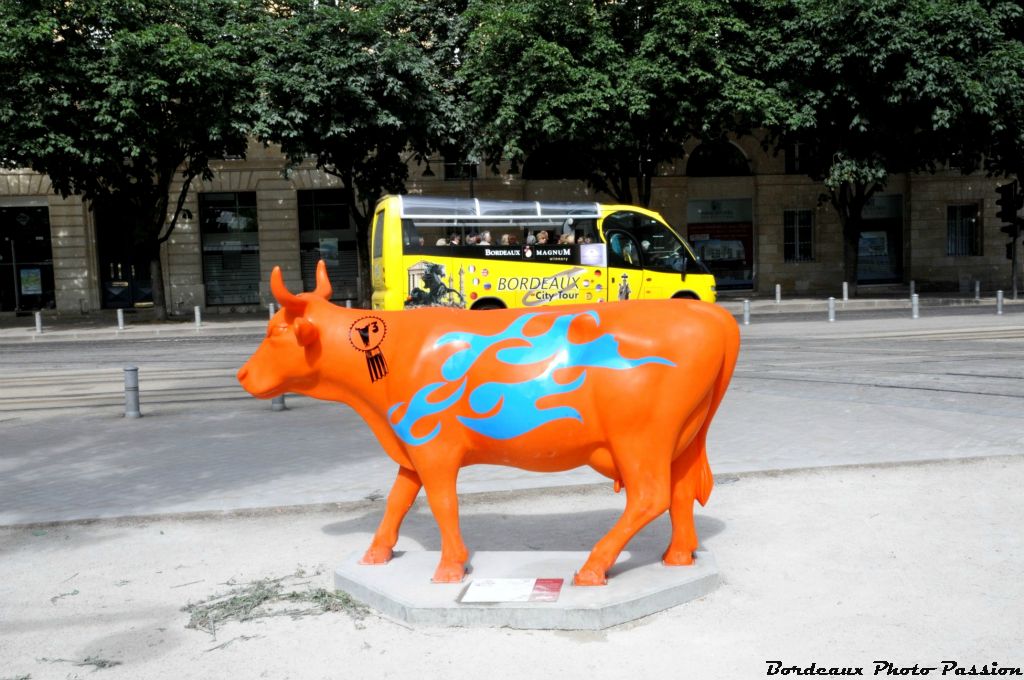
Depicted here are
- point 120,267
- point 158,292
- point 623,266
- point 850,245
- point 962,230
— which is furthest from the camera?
point 962,230

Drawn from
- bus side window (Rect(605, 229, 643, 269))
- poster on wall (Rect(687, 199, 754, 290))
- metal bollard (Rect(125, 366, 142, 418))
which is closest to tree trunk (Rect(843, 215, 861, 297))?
poster on wall (Rect(687, 199, 754, 290))

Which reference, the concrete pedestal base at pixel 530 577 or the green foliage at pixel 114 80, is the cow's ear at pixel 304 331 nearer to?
the concrete pedestal base at pixel 530 577

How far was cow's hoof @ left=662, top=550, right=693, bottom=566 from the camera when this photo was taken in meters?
5.24

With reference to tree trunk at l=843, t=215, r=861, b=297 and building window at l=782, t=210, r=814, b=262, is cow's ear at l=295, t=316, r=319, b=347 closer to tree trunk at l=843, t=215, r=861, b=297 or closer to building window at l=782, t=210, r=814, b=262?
tree trunk at l=843, t=215, r=861, b=297

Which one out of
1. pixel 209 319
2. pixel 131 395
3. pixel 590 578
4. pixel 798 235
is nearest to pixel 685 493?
pixel 590 578

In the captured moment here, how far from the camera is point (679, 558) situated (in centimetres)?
524

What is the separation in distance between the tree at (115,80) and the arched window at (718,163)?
62.4 feet

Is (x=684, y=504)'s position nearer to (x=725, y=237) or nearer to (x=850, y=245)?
(x=850, y=245)

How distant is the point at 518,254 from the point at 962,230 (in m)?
25.1

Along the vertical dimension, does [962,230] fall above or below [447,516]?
above

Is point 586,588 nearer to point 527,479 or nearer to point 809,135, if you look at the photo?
point 527,479

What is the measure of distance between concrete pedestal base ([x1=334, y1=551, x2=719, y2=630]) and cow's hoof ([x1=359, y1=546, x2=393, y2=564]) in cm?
4

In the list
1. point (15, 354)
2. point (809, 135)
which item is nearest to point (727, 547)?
point (15, 354)

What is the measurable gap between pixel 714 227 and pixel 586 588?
3572 cm
